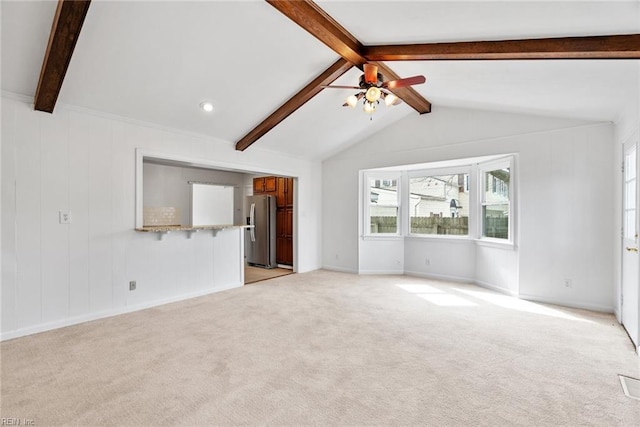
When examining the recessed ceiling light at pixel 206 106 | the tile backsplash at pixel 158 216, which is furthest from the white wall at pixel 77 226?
the recessed ceiling light at pixel 206 106

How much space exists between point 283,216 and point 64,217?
14.5 feet

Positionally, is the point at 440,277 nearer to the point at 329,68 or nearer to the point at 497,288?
the point at 497,288

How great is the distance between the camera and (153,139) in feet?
14.0

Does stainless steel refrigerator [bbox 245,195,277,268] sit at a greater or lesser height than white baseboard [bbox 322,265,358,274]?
greater

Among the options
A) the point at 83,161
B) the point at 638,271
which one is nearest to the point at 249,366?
the point at 83,161

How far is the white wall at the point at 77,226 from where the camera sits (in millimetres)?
3182

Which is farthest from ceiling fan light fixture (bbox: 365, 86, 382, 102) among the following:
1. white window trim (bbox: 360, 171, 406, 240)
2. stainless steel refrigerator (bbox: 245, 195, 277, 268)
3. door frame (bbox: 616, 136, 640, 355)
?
stainless steel refrigerator (bbox: 245, 195, 277, 268)

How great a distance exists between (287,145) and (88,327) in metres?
3.94

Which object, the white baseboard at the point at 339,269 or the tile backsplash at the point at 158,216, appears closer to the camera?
the tile backsplash at the point at 158,216

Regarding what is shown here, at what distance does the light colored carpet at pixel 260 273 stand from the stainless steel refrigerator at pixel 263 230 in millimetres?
254

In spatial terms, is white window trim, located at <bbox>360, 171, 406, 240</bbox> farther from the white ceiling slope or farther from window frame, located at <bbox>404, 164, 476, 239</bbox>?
the white ceiling slope

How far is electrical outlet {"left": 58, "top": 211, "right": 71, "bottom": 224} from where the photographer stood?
3.47 metres

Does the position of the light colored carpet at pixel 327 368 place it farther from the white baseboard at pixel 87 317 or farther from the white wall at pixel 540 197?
the white wall at pixel 540 197

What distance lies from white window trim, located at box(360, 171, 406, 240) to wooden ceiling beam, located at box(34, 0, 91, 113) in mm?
4923
